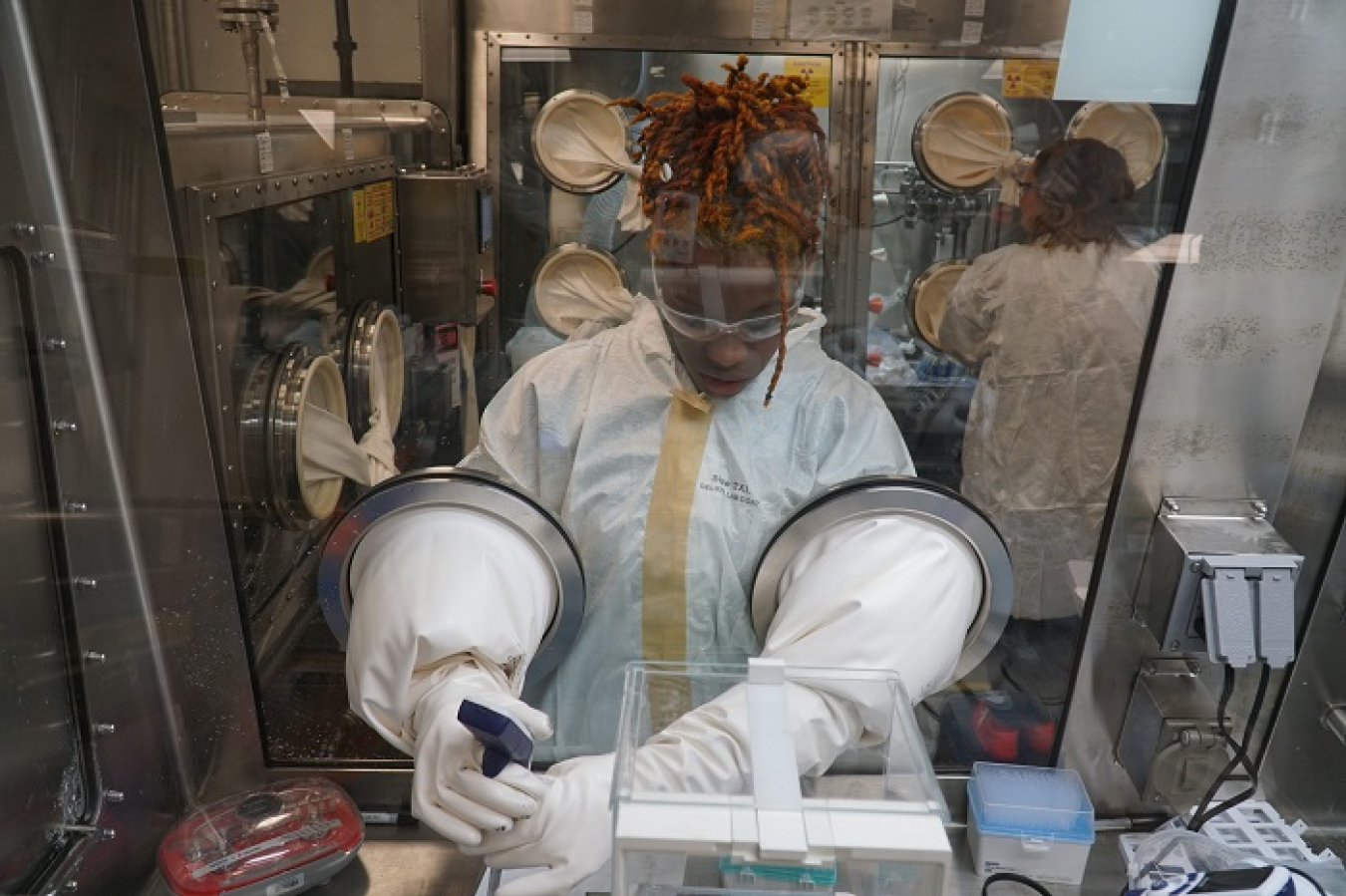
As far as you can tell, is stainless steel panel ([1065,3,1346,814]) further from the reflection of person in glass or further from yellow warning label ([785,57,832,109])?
yellow warning label ([785,57,832,109])

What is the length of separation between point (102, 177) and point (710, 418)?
67 cm

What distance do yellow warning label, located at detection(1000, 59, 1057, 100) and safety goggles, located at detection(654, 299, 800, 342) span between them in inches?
13.0

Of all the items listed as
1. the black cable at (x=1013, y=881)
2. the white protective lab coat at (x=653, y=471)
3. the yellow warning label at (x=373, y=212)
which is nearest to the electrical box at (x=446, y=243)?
the yellow warning label at (x=373, y=212)

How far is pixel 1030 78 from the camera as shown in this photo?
3.64 feet

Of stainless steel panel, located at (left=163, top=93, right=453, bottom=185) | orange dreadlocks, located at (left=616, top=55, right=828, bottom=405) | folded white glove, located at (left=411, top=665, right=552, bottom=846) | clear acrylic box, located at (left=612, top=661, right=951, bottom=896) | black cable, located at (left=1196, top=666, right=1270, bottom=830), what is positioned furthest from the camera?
black cable, located at (left=1196, top=666, right=1270, bottom=830)

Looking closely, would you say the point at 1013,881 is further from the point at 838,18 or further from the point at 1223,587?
the point at 838,18

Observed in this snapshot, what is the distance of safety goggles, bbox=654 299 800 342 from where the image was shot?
1080 millimetres

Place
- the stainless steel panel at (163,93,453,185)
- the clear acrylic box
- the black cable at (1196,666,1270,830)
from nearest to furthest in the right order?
the clear acrylic box → the stainless steel panel at (163,93,453,185) → the black cable at (1196,666,1270,830)

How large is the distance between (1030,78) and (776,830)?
0.84 meters

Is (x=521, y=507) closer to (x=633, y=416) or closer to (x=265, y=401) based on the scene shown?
(x=633, y=416)

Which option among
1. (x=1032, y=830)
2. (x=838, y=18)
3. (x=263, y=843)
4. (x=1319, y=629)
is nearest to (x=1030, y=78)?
(x=838, y=18)

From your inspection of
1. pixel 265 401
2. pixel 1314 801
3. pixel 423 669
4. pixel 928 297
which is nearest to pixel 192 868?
pixel 423 669

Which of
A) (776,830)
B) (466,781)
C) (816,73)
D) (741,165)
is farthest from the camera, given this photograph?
(816,73)

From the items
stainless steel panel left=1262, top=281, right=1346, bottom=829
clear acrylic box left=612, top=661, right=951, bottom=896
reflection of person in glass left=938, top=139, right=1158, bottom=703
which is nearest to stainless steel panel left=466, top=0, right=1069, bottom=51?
reflection of person in glass left=938, top=139, right=1158, bottom=703
